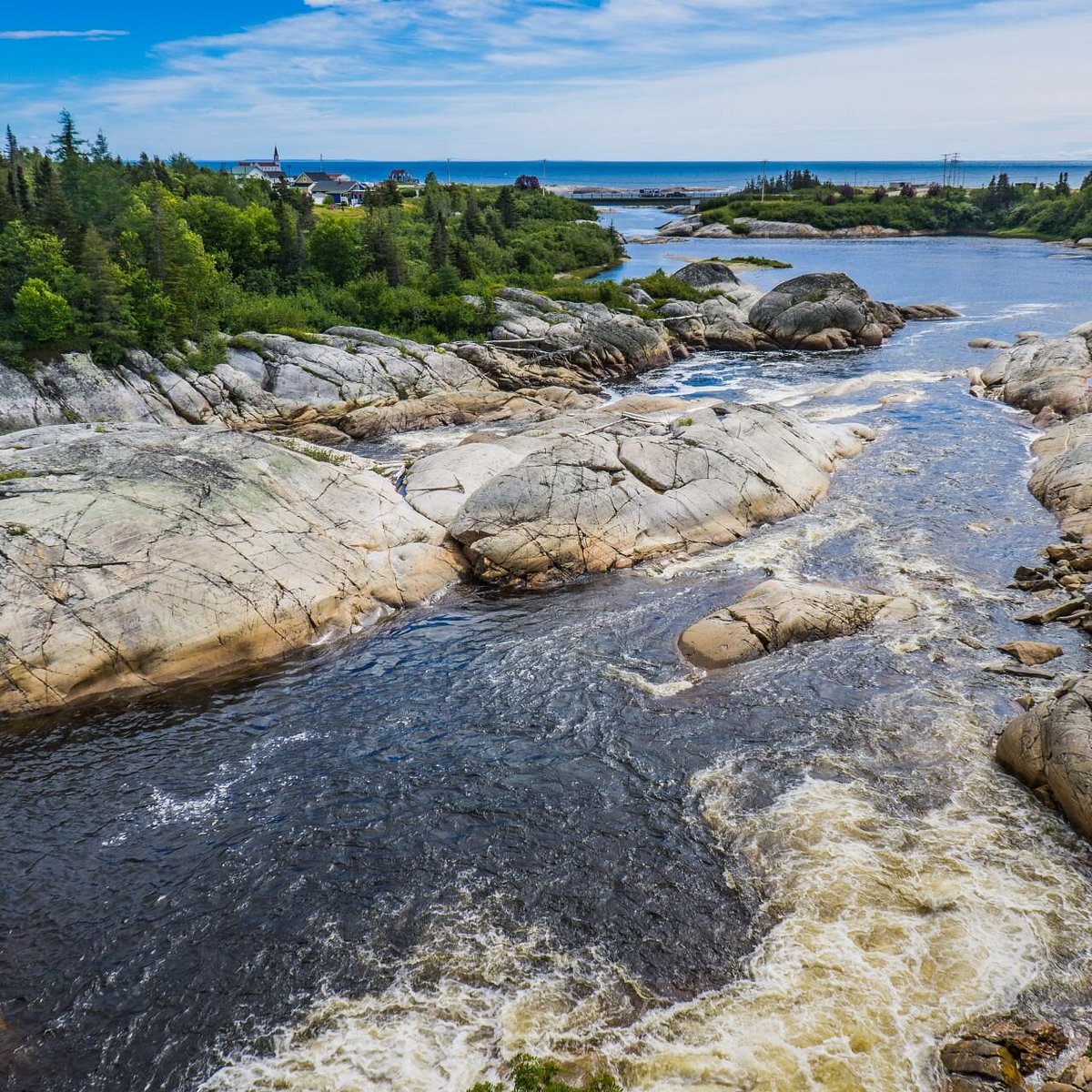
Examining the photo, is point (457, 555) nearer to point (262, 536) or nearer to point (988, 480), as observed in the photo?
point (262, 536)

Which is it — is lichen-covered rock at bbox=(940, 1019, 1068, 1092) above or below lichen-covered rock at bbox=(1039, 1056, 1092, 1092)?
below

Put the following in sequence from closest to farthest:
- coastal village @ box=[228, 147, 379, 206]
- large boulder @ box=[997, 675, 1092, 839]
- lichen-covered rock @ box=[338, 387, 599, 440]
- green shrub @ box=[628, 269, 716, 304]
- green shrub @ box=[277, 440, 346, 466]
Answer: large boulder @ box=[997, 675, 1092, 839] < green shrub @ box=[277, 440, 346, 466] < lichen-covered rock @ box=[338, 387, 599, 440] < green shrub @ box=[628, 269, 716, 304] < coastal village @ box=[228, 147, 379, 206]

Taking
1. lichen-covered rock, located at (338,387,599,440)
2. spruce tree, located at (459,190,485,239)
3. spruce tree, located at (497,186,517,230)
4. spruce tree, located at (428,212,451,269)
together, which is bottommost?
lichen-covered rock, located at (338,387,599,440)

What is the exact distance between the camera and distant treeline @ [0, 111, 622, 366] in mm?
40656

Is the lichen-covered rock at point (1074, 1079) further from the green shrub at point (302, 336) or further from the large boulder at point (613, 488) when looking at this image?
the green shrub at point (302, 336)

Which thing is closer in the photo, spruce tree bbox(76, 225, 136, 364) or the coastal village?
spruce tree bbox(76, 225, 136, 364)

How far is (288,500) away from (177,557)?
14.5 ft

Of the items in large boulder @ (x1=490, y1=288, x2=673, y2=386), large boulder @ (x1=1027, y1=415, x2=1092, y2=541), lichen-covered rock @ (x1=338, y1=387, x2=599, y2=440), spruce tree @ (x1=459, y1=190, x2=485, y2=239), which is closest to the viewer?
large boulder @ (x1=1027, y1=415, x2=1092, y2=541)

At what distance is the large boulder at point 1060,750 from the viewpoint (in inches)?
632

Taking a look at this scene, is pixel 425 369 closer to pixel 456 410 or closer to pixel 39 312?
pixel 456 410

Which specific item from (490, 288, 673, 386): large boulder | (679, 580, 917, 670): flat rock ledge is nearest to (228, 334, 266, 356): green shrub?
(490, 288, 673, 386): large boulder

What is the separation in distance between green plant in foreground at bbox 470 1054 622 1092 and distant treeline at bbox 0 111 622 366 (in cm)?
3941

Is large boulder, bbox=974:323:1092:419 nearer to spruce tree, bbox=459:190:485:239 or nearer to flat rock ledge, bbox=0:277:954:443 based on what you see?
flat rock ledge, bbox=0:277:954:443

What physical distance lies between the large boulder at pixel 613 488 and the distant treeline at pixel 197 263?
2117 cm
